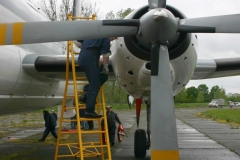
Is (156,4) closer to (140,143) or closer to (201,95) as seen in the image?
(140,143)

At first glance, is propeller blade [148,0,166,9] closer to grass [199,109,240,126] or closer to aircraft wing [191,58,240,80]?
aircraft wing [191,58,240,80]

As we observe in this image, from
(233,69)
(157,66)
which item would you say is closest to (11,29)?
(157,66)

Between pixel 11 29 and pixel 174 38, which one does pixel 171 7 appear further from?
pixel 11 29

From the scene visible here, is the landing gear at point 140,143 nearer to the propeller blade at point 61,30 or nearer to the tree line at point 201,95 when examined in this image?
the propeller blade at point 61,30

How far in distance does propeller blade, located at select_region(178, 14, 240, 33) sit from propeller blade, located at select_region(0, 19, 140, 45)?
79cm

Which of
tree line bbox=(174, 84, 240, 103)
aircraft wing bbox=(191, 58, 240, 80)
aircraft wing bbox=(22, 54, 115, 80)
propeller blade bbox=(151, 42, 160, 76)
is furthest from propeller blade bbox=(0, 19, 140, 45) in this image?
tree line bbox=(174, 84, 240, 103)

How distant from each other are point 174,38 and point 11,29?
8.16 feet

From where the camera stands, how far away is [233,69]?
30.1 feet

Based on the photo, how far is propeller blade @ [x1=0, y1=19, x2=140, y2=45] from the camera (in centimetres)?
511

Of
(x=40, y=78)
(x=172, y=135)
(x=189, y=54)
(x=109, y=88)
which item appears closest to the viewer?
(x=172, y=135)

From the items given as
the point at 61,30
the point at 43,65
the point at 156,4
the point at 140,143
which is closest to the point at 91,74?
the point at 61,30

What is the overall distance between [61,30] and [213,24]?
2.31 metres

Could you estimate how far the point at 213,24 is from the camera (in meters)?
5.36

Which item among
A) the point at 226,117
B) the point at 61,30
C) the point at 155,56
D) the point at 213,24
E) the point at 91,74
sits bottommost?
the point at 226,117
